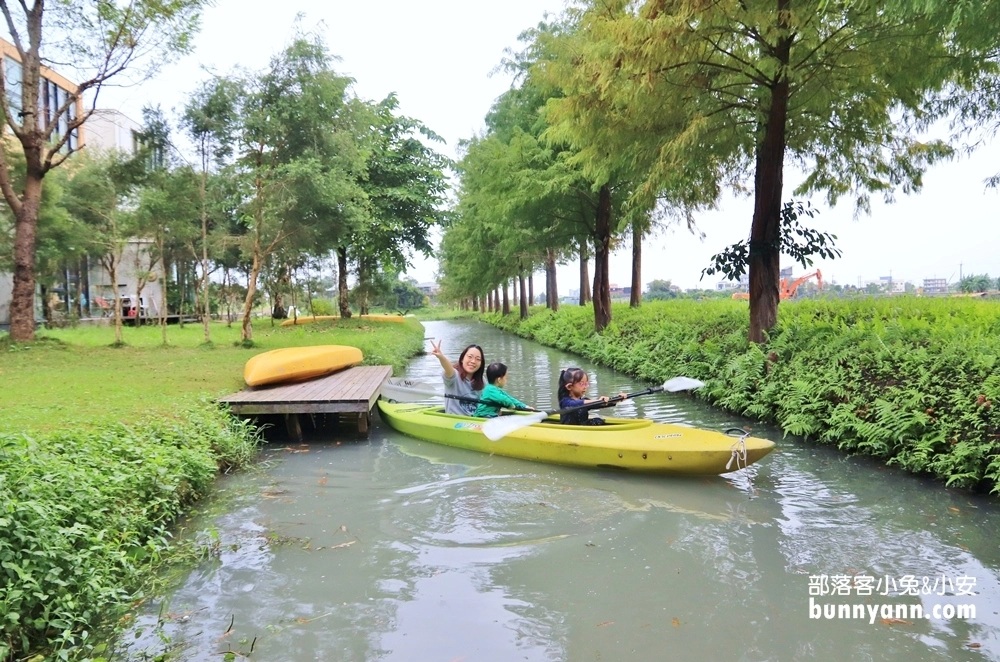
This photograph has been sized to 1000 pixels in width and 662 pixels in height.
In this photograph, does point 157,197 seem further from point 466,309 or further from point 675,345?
point 466,309

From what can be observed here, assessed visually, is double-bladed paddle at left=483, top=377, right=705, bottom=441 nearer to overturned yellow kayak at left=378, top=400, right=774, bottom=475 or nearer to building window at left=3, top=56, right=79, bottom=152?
overturned yellow kayak at left=378, top=400, right=774, bottom=475

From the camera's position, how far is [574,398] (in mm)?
7457

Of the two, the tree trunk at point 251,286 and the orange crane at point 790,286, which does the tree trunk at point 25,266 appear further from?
the orange crane at point 790,286

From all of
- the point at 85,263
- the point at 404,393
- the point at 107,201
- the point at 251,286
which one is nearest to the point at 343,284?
the point at 85,263

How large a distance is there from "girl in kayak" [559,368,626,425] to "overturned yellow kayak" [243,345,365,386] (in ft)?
14.6

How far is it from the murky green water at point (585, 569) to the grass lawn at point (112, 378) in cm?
165

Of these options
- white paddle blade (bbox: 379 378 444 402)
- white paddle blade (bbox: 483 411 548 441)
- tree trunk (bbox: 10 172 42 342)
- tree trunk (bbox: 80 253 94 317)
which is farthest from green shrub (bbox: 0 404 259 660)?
tree trunk (bbox: 80 253 94 317)

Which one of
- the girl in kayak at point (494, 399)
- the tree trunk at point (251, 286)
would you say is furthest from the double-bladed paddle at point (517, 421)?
the tree trunk at point (251, 286)

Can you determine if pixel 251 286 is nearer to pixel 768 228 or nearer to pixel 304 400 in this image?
pixel 304 400

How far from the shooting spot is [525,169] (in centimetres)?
1694

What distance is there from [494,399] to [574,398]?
1.06 m

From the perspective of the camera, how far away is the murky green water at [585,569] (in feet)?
11.4

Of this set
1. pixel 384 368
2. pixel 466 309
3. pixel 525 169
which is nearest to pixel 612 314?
pixel 525 169

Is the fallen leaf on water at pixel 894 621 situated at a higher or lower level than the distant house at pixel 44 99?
lower
